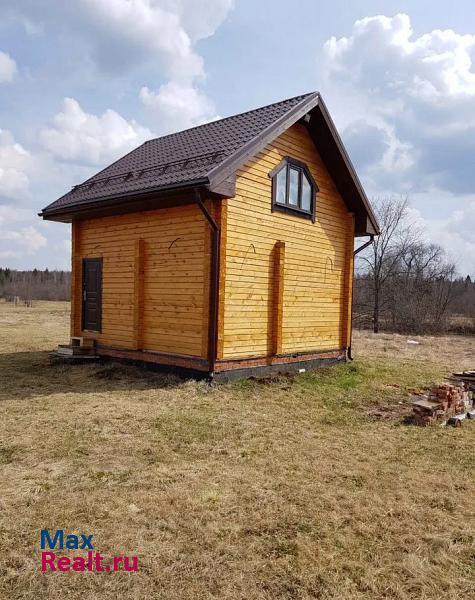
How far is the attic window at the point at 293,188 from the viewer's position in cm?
1034

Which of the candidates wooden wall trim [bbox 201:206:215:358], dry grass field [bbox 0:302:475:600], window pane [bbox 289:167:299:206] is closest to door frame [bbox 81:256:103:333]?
dry grass field [bbox 0:302:475:600]

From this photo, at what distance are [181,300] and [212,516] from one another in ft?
19.8

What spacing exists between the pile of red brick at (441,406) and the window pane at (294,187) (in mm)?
5244

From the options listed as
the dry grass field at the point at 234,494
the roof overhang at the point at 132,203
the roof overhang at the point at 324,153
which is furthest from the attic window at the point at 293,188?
the dry grass field at the point at 234,494

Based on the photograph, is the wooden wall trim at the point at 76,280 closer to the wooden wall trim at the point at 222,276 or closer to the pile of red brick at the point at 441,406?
the wooden wall trim at the point at 222,276

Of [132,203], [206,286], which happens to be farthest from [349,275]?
[132,203]

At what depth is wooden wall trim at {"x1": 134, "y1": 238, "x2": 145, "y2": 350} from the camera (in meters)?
10.4

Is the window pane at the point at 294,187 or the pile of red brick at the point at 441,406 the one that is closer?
the pile of red brick at the point at 441,406

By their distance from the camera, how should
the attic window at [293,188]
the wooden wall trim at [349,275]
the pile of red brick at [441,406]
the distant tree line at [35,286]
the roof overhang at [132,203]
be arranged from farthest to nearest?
the distant tree line at [35,286], the wooden wall trim at [349,275], the attic window at [293,188], the roof overhang at [132,203], the pile of red brick at [441,406]

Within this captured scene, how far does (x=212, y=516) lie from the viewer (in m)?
3.89


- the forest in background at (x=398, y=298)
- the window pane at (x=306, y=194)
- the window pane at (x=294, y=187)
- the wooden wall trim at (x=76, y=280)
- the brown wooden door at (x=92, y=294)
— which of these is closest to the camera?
the window pane at (x=294, y=187)

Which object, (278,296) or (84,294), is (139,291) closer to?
(84,294)

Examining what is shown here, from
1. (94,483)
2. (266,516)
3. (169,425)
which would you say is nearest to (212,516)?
(266,516)

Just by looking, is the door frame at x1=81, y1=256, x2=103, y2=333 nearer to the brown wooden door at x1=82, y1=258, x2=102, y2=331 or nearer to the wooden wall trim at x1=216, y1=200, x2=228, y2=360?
the brown wooden door at x1=82, y1=258, x2=102, y2=331
